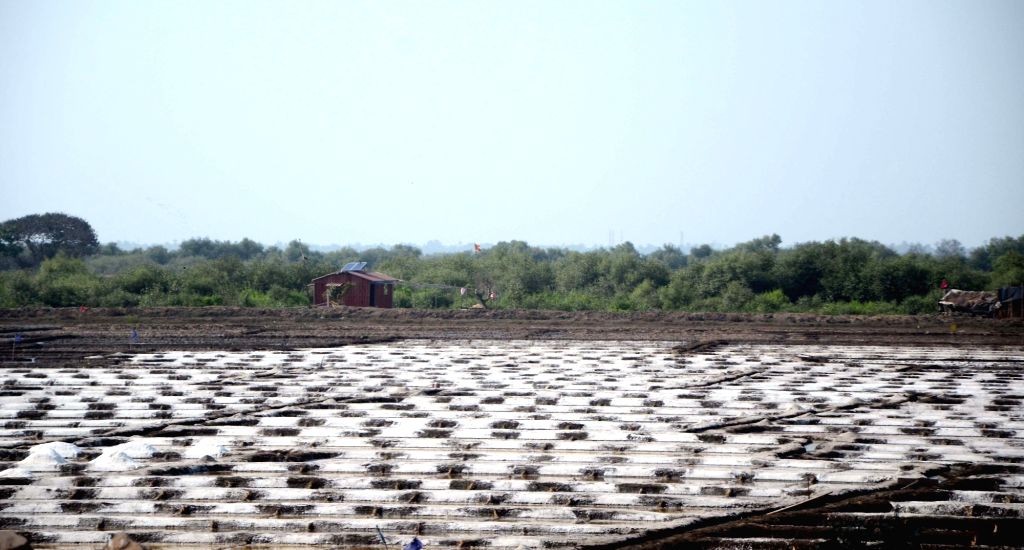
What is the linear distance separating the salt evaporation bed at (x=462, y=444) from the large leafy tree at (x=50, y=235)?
46567 millimetres

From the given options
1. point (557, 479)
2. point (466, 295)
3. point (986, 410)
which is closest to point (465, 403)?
point (557, 479)

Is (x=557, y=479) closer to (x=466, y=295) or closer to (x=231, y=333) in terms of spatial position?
(x=231, y=333)

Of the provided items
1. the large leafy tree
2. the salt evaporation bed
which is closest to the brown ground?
the salt evaporation bed

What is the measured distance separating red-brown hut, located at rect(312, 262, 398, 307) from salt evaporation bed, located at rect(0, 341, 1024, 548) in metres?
17.2

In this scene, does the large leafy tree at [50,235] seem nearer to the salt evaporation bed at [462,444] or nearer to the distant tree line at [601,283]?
the distant tree line at [601,283]

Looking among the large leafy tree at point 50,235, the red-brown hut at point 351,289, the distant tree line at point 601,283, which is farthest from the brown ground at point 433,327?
the large leafy tree at point 50,235

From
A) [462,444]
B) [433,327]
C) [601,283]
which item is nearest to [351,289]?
[433,327]

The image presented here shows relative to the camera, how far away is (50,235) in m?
59.7

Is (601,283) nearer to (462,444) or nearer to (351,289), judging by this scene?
(351,289)

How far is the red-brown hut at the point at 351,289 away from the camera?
33.5 m

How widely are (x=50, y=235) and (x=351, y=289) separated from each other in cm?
3548

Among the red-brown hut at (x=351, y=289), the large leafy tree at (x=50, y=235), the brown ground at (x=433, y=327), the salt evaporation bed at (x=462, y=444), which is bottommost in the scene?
the salt evaporation bed at (x=462, y=444)

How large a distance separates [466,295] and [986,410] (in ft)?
93.7

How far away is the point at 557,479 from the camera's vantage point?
28.8 feet
